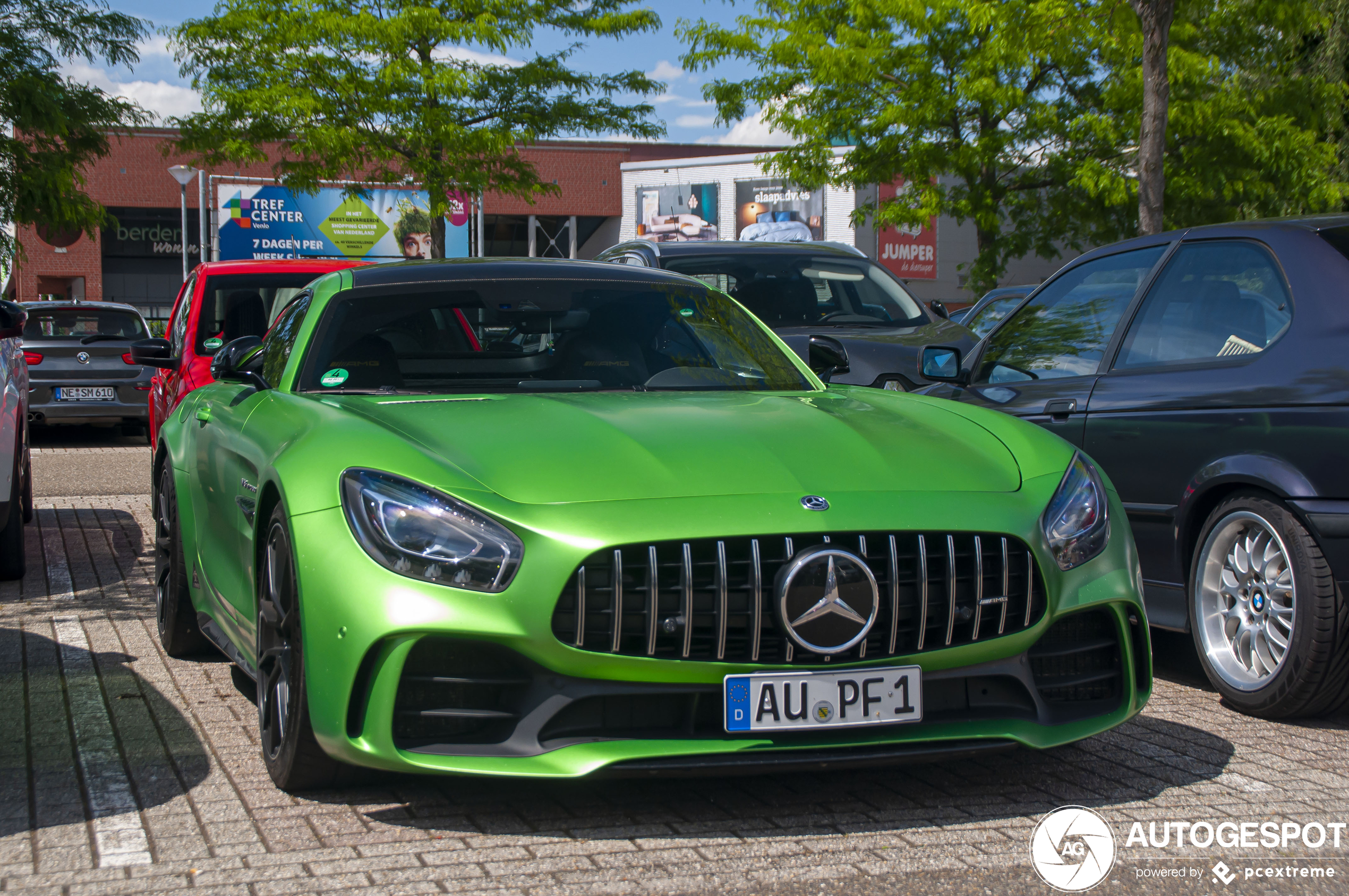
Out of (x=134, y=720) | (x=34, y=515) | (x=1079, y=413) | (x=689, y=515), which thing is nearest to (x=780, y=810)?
(x=689, y=515)

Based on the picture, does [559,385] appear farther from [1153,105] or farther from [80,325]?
[80,325]

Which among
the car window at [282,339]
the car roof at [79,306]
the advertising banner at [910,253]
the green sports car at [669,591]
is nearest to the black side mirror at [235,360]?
the car window at [282,339]

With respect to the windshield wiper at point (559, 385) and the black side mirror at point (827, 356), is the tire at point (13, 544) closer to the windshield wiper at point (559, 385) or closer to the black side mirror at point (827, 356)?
the windshield wiper at point (559, 385)

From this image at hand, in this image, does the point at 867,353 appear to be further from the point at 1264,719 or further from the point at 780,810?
the point at 780,810

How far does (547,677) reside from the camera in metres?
3.11

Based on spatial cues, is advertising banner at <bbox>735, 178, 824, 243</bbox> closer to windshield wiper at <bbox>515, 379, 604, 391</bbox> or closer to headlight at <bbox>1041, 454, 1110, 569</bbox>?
windshield wiper at <bbox>515, 379, 604, 391</bbox>

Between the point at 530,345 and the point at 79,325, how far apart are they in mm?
13575

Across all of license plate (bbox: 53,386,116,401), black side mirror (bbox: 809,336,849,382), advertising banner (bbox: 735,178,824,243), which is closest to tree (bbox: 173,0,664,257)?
license plate (bbox: 53,386,116,401)

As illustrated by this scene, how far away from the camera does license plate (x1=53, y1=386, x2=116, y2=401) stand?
Answer: 1571 cm

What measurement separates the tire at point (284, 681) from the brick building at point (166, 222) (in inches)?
1807

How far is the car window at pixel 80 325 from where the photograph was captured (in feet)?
53.1

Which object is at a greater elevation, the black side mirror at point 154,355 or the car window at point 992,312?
the car window at point 992,312

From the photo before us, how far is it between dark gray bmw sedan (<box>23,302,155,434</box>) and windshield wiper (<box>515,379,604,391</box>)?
1248 centimetres
